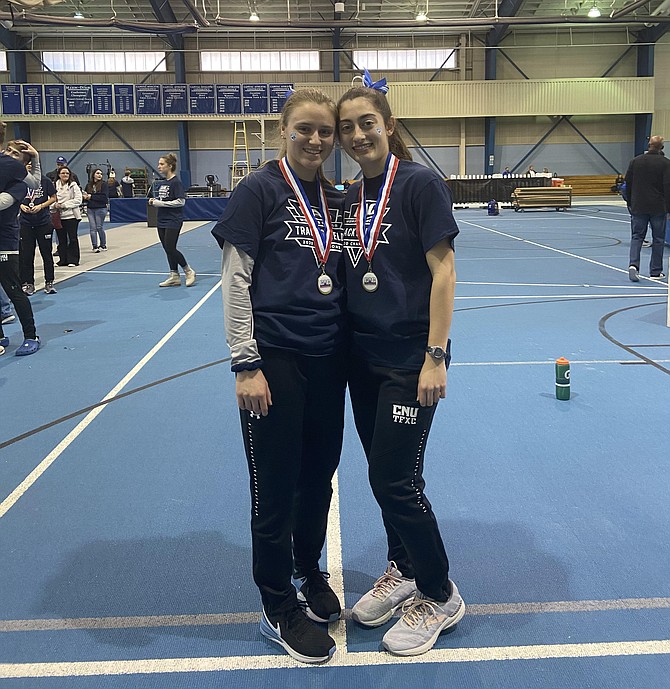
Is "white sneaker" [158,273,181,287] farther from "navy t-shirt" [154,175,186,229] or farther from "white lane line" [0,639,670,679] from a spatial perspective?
"white lane line" [0,639,670,679]

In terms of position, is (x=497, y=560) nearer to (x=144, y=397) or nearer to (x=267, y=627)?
(x=267, y=627)

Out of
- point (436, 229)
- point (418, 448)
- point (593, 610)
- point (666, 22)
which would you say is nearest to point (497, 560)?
point (593, 610)

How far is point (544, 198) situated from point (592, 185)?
290 inches

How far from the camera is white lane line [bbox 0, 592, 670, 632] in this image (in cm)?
252

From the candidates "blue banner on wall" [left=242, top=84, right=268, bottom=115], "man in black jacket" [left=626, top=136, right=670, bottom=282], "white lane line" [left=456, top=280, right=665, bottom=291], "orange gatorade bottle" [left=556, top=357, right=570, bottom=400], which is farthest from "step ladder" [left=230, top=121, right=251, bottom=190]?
"orange gatorade bottle" [left=556, top=357, right=570, bottom=400]

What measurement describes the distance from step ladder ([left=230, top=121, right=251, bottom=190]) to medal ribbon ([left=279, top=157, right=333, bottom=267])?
2396 cm

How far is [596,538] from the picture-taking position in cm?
306

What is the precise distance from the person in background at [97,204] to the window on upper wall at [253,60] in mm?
17130

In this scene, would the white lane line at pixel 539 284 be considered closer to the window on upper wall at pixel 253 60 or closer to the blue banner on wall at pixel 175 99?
the blue banner on wall at pixel 175 99

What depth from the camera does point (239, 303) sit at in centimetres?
214

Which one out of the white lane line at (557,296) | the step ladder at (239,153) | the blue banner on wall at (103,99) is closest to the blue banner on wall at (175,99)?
the blue banner on wall at (103,99)

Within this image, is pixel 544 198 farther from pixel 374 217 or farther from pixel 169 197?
pixel 374 217

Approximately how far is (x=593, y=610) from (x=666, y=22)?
3162cm

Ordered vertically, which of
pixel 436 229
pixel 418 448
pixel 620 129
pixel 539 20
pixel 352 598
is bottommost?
pixel 352 598
